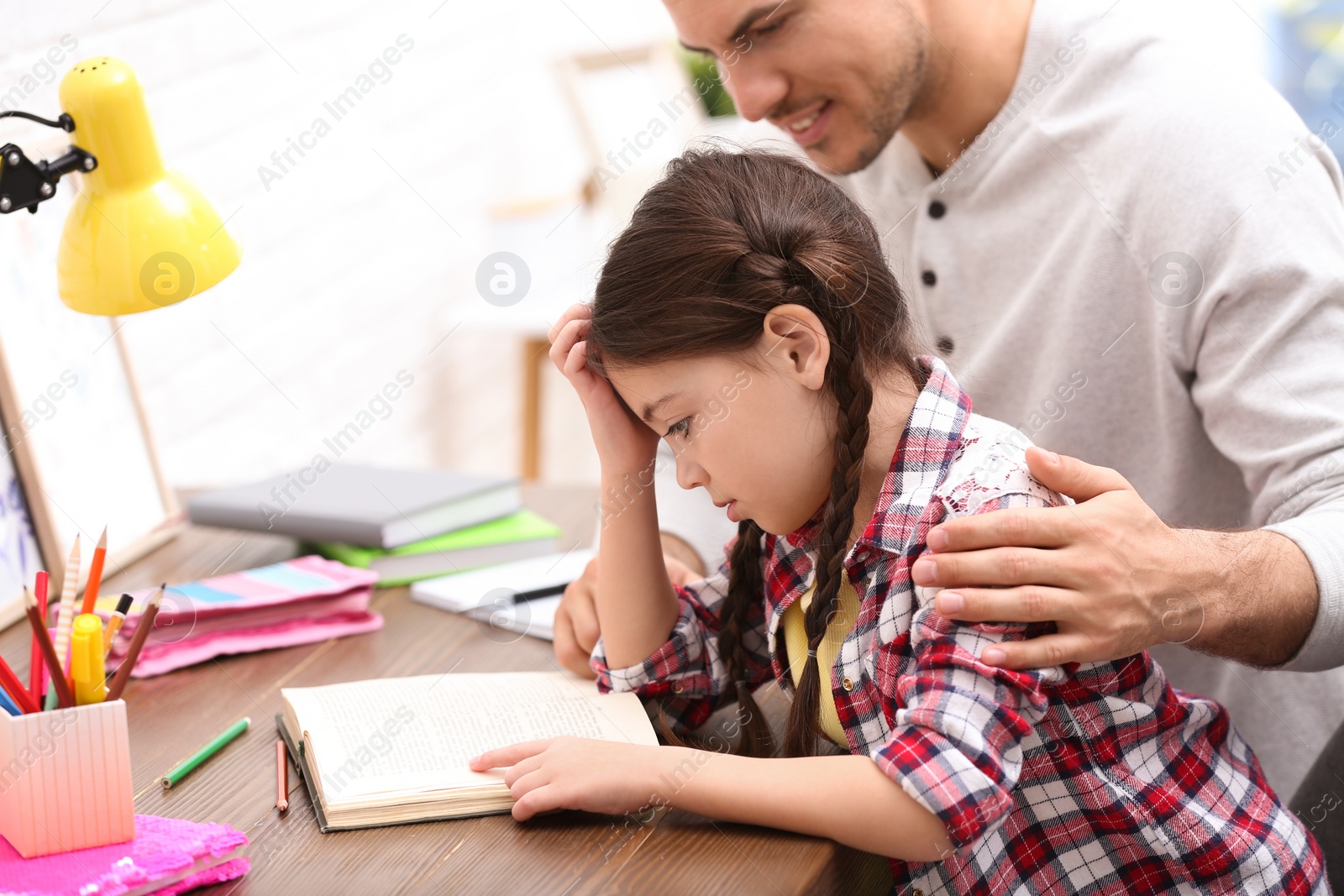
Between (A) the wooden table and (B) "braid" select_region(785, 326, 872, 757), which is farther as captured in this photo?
(B) "braid" select_region(785, 326, 872, 757)

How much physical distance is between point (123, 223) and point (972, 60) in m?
1.01

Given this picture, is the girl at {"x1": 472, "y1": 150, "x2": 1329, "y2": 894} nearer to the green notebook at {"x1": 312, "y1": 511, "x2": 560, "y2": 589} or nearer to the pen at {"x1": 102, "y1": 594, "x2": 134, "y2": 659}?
the pen at {"x1": 102, "y1": 594, "x2": 134, "y2": 659}

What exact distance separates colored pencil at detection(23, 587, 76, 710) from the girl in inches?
11.4

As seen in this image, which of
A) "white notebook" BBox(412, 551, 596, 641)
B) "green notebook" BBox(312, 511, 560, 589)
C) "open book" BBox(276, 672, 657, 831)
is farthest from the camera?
"green notebook" BBox(312, 511, 560, 589)

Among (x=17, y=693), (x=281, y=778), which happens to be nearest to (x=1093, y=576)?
(x=281, y=778)

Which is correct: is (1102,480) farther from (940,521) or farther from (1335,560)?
(1335,560)

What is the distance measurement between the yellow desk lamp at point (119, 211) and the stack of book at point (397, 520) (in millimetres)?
520

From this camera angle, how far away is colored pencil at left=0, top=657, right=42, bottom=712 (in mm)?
823

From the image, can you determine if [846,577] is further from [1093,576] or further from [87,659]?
[87,659]

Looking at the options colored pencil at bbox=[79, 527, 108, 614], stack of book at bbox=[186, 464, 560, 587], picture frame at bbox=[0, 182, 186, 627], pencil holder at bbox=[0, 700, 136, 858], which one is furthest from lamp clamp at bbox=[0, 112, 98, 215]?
stack of book at bbox=[186, 464, 560, 587]

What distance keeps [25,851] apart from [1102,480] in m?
0.82

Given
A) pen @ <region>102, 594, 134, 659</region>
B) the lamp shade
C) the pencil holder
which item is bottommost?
the pencil holder

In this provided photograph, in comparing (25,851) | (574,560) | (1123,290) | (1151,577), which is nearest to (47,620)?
(25,851)

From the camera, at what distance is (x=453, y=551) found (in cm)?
142
